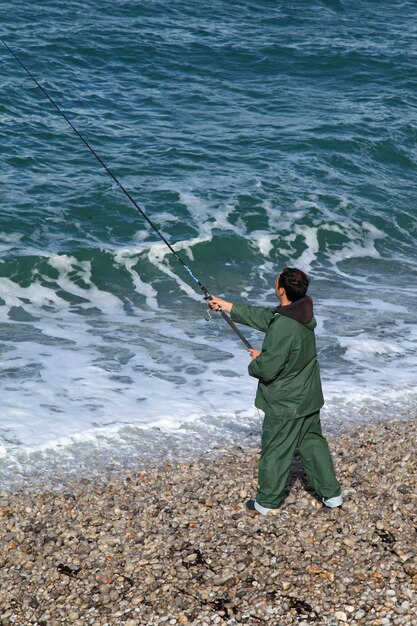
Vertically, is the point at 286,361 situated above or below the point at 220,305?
below

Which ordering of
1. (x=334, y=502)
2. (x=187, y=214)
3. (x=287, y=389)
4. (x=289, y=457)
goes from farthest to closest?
(x=187, y=214)
(x=334, y=502)
(x=289, y=457)
(x=287, y=389)

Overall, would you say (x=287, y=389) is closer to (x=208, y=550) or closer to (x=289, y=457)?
(x=289, y=457)

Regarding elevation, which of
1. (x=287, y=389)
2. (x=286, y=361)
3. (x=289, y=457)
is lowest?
(x=289, y=457)

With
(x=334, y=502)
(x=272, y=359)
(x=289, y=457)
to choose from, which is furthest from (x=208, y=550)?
(x=272, y=359)

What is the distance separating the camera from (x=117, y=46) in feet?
68.6

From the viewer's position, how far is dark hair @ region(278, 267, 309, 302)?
18.5 ft

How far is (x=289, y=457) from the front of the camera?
601 cm

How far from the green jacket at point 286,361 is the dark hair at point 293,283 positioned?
58 millimetres

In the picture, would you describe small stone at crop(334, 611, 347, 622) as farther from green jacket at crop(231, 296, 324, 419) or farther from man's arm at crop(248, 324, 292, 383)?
man's arm at crop(248, 324, 292, 383)

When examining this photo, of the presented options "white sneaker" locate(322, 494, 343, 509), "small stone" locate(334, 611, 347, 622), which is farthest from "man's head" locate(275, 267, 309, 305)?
"small stone" locate(334, 611, 347, 622)

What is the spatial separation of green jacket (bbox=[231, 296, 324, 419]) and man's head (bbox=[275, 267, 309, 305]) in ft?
0.18

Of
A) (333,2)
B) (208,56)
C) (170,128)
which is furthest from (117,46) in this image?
(333,2)

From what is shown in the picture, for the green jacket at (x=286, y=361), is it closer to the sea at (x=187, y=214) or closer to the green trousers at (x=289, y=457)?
the green trousers at (x=289, y=457)

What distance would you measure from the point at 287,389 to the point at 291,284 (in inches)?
27.5
